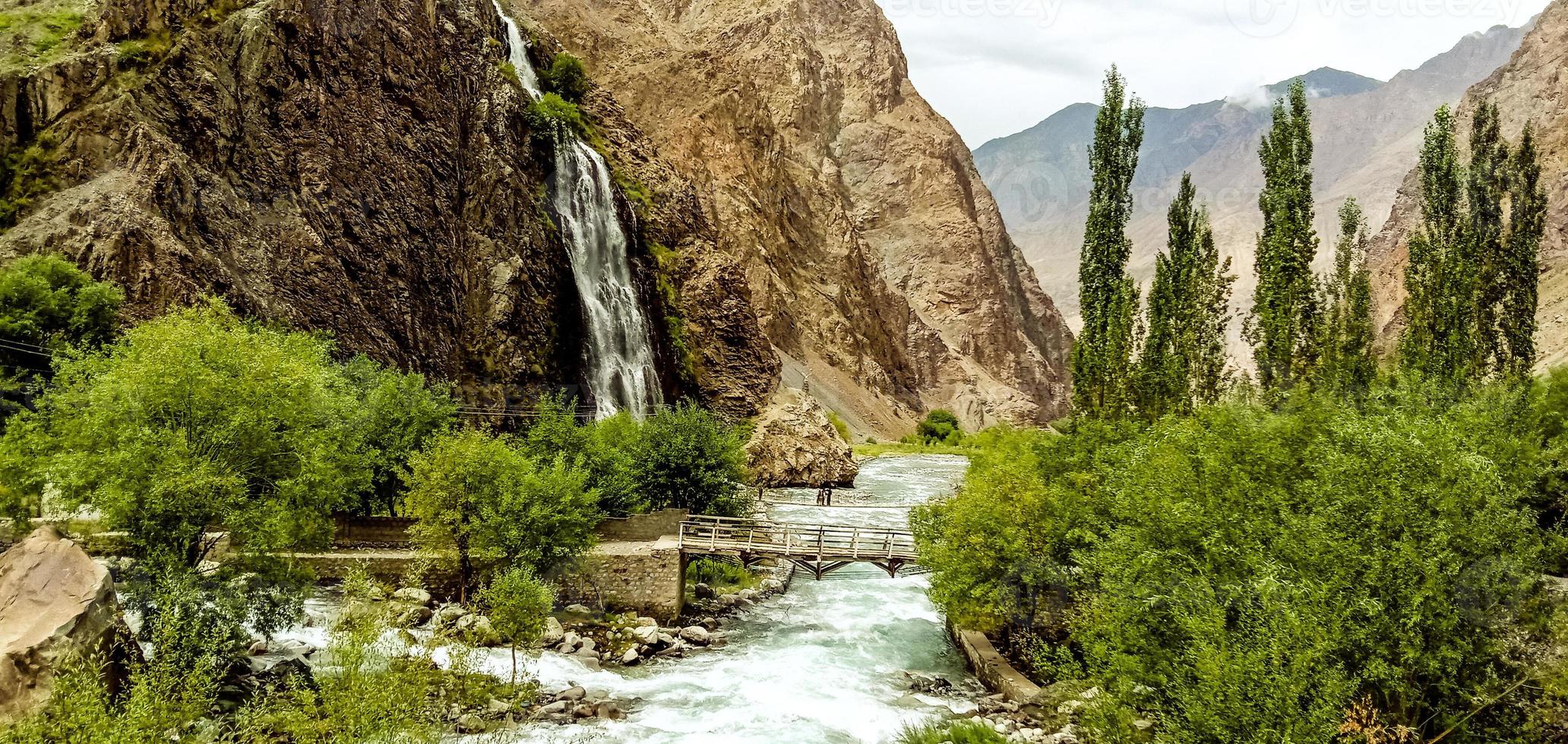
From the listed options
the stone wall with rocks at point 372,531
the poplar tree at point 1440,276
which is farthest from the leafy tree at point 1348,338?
the stone wall with rocks at point 372,531

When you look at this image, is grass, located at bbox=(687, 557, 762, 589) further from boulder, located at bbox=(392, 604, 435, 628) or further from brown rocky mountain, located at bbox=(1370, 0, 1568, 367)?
brown rocky mountain, located at bbox=(1370, 0, 1568, 367)

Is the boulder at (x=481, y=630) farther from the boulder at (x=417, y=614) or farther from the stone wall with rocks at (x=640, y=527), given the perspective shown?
the stone wall with rocks at (x=640, y=527)

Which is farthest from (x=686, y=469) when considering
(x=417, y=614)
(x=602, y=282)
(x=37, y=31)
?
(x=37, y=31)

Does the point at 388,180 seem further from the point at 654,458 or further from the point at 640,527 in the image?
the point at 640,527

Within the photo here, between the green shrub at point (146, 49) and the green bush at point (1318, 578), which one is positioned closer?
the green bush at point (1318, 578)

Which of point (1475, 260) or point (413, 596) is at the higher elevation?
point (1475, 260)

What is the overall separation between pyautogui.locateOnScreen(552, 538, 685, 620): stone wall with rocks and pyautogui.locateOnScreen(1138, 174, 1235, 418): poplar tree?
55.2ft

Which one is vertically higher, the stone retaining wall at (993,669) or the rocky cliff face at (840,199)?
the rocky cliff face at (840,199)

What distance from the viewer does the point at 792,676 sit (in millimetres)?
23969

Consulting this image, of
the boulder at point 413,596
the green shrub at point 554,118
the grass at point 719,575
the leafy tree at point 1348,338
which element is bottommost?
the grass at point 719,575

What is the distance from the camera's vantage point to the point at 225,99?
3956 cm

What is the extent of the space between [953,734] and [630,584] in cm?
1296

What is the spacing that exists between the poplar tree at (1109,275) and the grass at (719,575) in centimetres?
1447

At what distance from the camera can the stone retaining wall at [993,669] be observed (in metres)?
21.7
